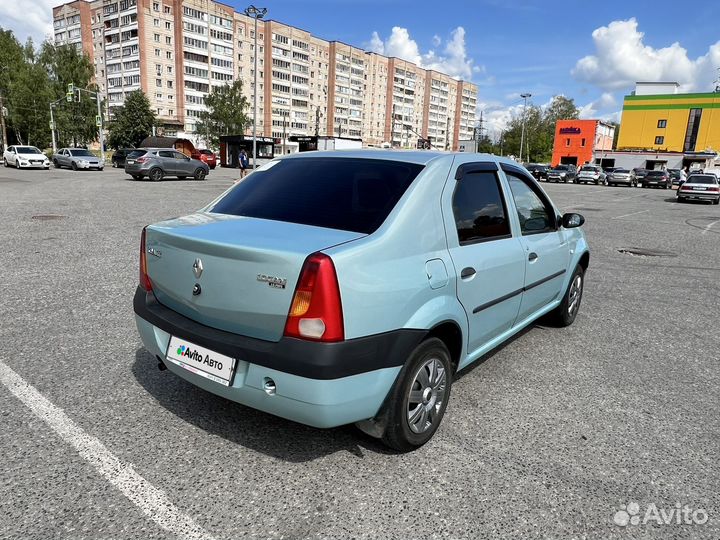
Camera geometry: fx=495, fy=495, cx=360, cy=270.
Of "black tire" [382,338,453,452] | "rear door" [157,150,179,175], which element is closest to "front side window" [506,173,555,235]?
"black tire" [382,338,453,452]

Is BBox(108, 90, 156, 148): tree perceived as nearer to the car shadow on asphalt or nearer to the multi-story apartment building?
the multi-story apartment building

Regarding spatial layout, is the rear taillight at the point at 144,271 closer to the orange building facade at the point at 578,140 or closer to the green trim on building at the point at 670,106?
the orange building facade at the point at 578,140

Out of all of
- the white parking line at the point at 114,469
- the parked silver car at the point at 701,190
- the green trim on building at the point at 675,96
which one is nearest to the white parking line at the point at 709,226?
the parked silver car at the point at 701,190

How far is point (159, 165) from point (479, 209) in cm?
2566

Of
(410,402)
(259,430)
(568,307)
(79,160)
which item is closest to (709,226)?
(568,307)

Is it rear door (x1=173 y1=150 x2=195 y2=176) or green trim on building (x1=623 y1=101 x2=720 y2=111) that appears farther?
green trim on building (x1=623 y1=101 x2=720 y2=111)

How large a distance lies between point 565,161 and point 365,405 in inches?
3552

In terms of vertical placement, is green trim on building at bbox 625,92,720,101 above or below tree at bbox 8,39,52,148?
above

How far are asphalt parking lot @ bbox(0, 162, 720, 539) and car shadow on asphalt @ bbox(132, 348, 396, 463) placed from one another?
12 mm

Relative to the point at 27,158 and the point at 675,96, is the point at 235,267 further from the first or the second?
the point at 675,96

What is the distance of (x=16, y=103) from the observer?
51781mm

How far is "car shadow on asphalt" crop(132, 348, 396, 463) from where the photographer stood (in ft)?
8.91

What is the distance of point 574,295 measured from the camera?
5.02 m

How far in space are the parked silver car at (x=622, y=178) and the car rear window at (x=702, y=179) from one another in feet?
62.0
